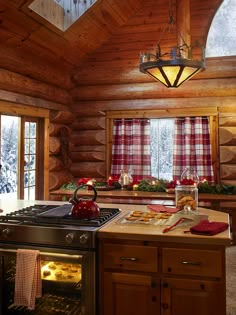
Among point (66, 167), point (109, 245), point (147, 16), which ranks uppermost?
point (147, 16)

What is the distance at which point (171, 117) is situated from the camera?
6133mm

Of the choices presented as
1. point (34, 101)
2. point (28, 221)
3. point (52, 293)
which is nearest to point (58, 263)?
point (52, 293)

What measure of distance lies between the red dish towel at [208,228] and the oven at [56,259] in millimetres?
643

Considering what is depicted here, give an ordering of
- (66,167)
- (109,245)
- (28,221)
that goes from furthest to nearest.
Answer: (66,167) → (28,221) → (109,245)

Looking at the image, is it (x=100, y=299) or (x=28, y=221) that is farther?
(x=28, y=221)

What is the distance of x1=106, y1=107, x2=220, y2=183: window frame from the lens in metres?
5.93

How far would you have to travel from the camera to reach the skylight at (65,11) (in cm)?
438

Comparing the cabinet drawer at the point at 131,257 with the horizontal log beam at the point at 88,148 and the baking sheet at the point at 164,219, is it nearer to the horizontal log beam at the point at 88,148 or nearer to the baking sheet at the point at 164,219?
the baking sheet at the point at 164,219

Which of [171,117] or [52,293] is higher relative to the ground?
[171,117]

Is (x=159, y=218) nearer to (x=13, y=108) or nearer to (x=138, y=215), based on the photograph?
(x=138, y=215)

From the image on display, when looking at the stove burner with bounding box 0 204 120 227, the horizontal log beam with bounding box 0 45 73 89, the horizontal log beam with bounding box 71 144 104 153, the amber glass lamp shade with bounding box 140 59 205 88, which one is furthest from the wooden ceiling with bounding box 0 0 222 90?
the stove burner with bounding box 0 204 120 227

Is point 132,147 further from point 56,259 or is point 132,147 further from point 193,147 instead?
point 56,259

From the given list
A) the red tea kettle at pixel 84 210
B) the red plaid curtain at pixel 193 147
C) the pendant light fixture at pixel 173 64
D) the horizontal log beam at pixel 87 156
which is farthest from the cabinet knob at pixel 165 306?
the horizontal log beam at pixel 87 156

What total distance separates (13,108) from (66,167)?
195 centimetres
